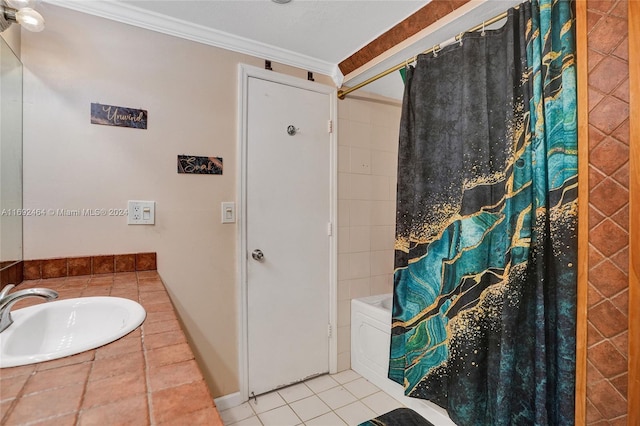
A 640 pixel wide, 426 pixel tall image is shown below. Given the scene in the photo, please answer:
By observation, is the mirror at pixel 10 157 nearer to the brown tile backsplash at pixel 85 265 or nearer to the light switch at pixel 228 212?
the brown tile backsplash at pixel 85 265

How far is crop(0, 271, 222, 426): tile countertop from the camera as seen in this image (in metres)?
0.57

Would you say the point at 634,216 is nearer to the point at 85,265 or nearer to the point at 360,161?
the point at 360,161

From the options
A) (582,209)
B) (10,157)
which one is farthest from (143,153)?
(582,209)

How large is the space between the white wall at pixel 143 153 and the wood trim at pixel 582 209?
1692mm

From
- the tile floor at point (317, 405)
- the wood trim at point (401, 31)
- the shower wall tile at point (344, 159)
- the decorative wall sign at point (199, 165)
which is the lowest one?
the tile floor at point (317, 405)

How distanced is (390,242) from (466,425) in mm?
1390

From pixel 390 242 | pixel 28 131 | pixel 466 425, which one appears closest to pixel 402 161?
pixel 390 242

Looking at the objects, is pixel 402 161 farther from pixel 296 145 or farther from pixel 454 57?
pixel 296 145

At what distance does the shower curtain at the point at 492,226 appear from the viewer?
46.1 inches

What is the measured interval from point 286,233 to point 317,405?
1.13m

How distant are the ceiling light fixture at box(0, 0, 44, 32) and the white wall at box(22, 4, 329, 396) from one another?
0.23 metres

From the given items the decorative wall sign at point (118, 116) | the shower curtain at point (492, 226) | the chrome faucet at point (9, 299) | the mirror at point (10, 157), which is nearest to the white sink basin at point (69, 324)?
the chrome faucet at point (9, 299)

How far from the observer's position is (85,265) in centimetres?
153

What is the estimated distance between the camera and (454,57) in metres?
1.58
